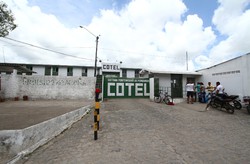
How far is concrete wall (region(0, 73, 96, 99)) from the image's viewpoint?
31.8ft

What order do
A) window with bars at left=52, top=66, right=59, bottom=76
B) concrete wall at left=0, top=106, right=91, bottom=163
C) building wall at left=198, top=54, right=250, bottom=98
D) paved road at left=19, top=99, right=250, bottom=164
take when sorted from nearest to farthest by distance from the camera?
paved road at left=19, top=99, right=250, bottom=164, concrete wall at left=0, top=106, right=91, bottom=163, building wall at left=198, top=54, right=250, bottom=98, window with bars at left=52, top=66, right=59, bottom=76

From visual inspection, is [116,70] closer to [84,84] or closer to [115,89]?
[115,89]

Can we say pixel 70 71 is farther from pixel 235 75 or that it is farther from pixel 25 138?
pixel 235 75

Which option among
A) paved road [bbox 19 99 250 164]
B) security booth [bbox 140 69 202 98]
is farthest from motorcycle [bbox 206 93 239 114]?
security booth [bbox 140 69 202 98]

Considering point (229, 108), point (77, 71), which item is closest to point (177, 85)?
point (229, 108)

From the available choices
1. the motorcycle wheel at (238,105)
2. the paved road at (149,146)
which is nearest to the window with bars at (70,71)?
the paved road at (149,146)

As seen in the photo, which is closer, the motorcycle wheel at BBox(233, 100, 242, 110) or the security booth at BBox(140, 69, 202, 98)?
the motorcycle wheel at BBox(233, 100, 242, 110)

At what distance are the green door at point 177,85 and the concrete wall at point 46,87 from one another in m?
7.69

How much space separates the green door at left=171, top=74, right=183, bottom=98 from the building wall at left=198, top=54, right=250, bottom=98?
9.46 ft

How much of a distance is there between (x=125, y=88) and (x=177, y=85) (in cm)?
529

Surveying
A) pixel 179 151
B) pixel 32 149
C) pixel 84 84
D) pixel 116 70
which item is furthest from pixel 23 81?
pixel 179 151

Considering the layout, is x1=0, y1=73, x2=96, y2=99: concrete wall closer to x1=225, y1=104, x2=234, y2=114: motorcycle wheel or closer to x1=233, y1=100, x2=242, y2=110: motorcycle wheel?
x1=225, y1=104, x2=234, y2=114: motorcycle wheel

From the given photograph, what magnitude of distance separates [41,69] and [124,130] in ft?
86.1

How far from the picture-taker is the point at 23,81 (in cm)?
994
